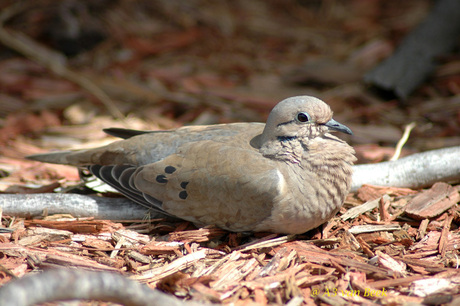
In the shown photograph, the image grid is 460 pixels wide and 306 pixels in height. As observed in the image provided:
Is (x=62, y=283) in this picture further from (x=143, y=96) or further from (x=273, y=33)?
(x=273, y=33)

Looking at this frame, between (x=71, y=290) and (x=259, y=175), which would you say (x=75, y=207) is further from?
(x=71, y=290)

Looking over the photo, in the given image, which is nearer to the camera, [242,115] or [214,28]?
[242,115]

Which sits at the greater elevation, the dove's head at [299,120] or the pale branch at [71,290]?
the dove's head at [299,120]

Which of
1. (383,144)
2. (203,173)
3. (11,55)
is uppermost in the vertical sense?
(11,55)

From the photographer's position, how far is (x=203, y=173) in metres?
3.12

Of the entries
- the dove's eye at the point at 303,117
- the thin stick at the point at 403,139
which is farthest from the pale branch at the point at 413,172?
the dove's eye at the point at 303,117

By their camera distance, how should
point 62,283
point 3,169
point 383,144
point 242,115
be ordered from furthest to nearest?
point 242,115 < point 383,144 < point 3,169 < point 62,283

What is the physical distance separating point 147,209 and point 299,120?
131 centimetres

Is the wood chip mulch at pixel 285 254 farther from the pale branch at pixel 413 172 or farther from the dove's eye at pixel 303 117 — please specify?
the dove's eye at pixel 303 117

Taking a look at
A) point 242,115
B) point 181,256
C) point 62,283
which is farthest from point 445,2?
point 62,283

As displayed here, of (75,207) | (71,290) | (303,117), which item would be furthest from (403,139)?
(71,290)

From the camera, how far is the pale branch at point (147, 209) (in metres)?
3.46

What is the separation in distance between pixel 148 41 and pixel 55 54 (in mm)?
1222

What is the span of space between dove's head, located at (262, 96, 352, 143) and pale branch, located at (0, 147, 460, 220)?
2.18 feet
